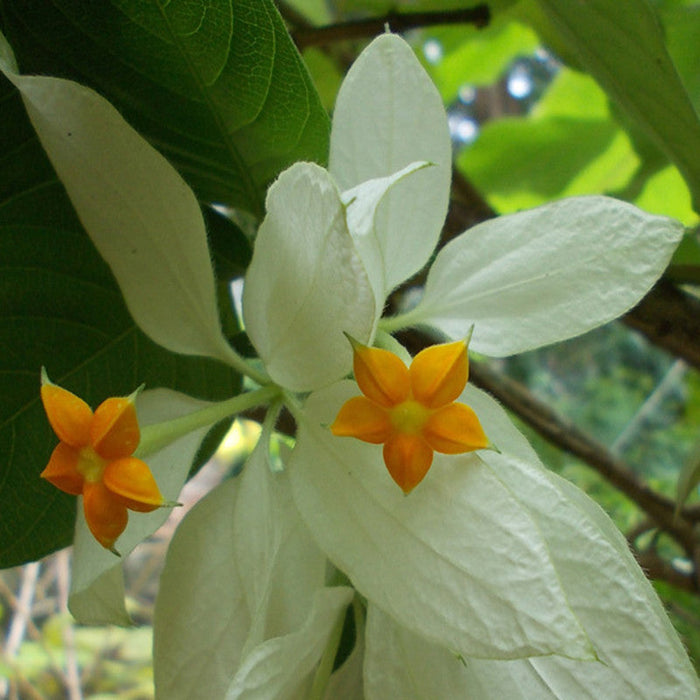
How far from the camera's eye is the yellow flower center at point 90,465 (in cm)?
27

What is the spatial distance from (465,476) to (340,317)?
0.07m

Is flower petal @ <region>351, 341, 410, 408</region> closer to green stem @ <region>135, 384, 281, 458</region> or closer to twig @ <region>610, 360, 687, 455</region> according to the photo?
green stem @ <region>135, 384, 281, 458</region>

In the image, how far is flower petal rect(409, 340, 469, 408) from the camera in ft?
0.88

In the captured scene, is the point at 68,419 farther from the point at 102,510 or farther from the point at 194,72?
the point at 194,72

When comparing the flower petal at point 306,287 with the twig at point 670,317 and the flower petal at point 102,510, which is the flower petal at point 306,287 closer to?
the flower petal at point 102,510

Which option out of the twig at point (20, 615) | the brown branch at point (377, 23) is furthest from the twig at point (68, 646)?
the brown branch at point (377, 23)

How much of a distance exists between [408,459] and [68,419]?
0.39ft

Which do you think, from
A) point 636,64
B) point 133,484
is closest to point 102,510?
point 133,484

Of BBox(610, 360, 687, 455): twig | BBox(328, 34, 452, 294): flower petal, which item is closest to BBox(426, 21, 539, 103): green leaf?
BBox(610, 360, 687, 455): twig

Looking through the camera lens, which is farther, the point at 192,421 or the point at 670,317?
the point at 670,317

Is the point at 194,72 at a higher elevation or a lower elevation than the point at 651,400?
higher

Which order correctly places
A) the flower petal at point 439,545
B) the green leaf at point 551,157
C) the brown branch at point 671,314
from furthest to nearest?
the green leaf at point 551,157 → the brown branch at point 671,314 → the flower petal at point 439,545

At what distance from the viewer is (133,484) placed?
0.27 metres

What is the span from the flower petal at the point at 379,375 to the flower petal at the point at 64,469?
0.10 meters
